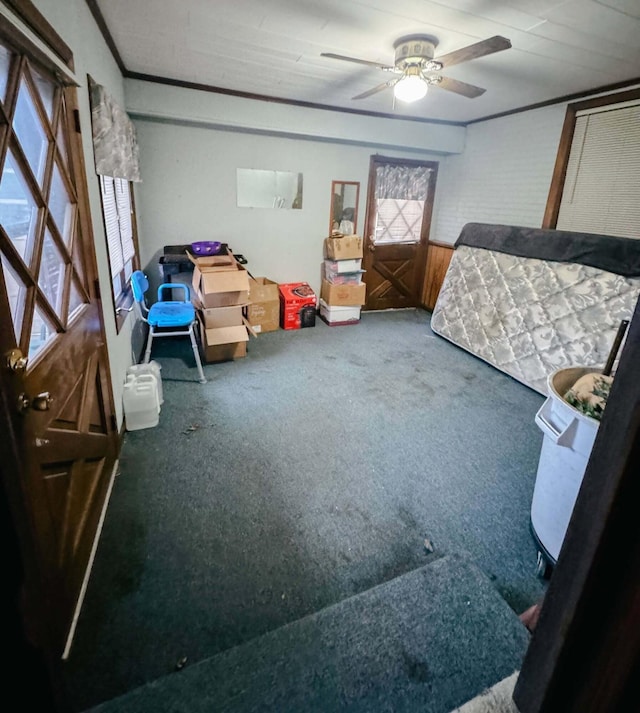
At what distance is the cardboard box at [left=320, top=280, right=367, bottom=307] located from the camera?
475cm

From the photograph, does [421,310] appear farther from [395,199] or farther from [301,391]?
[301,391]

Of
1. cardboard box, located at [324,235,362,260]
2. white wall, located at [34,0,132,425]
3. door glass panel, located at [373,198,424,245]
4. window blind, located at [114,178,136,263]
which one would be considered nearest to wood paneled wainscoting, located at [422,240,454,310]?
door glass panel, located at [373,198,424,245]

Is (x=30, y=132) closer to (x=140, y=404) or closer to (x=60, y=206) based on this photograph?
(x=60, y=206)

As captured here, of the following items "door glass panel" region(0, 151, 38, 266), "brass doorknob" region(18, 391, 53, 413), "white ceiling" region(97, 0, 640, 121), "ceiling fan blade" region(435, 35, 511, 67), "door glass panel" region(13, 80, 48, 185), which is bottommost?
"brass doorknob" region(18, 391, 53, 413)

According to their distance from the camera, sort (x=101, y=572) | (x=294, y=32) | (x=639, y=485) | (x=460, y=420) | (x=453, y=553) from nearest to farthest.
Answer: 1. (x=639, y=485)
2. (x=101, y=572)
3. (x=453, y=553)
4. (x=294, y=32)
5. (x=460, y=420)

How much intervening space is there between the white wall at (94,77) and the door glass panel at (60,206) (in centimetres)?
28

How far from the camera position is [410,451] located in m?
2.50

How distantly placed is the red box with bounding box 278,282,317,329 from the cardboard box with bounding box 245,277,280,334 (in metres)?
0.09

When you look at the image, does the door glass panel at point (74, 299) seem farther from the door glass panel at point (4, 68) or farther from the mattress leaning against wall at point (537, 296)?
the mattress leaning against wall at point (537, 296)

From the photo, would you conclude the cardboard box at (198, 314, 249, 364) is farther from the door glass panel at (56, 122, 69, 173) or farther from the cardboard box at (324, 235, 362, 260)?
the door glass panel at (56, 122, 69, 173)

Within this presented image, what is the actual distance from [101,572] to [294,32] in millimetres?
3120

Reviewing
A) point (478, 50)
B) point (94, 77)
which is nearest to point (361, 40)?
point (478, 50)

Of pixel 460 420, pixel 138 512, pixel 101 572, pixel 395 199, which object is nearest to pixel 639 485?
pixel 101 572

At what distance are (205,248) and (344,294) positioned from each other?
170 cm
